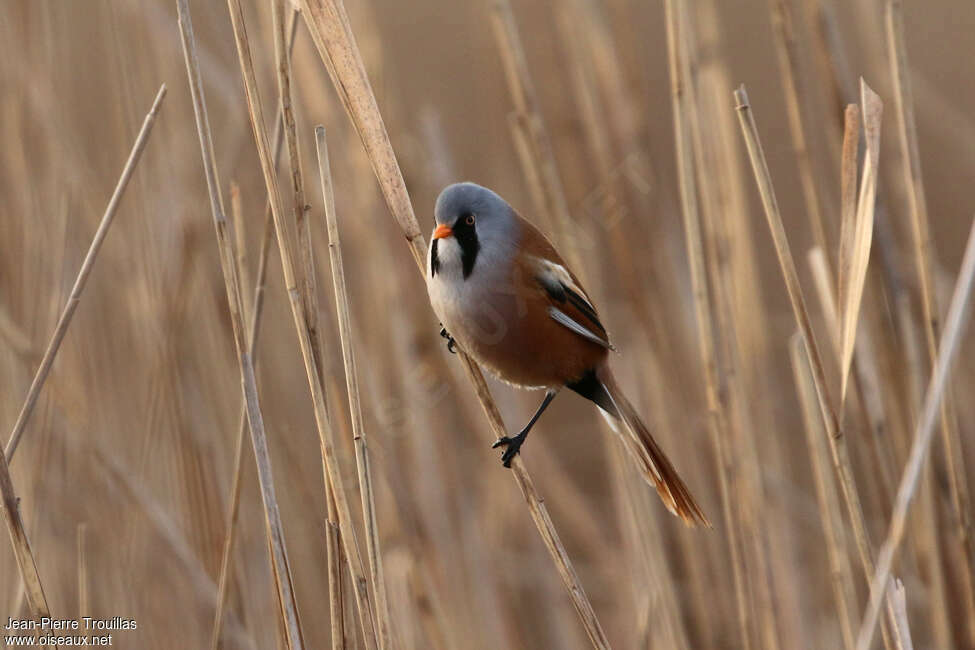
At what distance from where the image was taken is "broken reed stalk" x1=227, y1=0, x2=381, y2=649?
158cm

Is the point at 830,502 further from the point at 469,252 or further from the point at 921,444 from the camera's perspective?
the point at 469,252

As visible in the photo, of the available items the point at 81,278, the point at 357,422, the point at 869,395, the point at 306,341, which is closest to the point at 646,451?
the point at 869,395

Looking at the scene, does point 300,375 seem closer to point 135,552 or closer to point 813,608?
point 135,552

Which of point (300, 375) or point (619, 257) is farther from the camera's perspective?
point (300, 375)

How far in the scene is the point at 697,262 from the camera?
209cm

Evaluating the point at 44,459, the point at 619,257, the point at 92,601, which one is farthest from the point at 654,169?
the point at 92,601

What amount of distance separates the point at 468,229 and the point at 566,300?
0.30 meters

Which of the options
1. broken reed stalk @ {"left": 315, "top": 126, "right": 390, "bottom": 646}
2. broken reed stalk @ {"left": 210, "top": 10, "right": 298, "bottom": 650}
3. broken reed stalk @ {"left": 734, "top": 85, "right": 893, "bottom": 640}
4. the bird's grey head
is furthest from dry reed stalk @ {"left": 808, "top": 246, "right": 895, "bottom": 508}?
broken reed stalk @ {"left": 210, "top": 10, "right": 298, "bottom": 650}

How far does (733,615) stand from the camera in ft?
9.09

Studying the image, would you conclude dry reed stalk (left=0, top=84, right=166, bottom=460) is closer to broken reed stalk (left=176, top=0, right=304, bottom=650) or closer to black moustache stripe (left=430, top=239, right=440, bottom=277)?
broken reed stalk (left=176, top=0, right=304, bottom=650)

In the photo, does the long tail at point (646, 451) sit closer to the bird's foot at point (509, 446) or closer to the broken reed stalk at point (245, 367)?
the bird's foot at point (509, 446)

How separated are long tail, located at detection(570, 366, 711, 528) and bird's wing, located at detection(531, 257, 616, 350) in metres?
0.11

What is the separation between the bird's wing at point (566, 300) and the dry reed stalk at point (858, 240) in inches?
25.2

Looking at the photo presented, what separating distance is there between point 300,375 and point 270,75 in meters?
0.87
